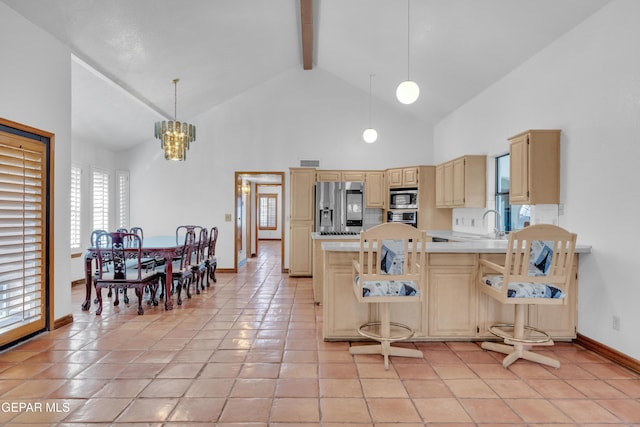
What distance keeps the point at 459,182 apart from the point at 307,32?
3.06 m

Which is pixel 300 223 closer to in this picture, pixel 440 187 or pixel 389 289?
pixel 440 187

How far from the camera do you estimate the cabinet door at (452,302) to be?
10.5 feet

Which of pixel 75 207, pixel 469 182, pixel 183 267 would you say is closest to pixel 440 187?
pixel 469 182

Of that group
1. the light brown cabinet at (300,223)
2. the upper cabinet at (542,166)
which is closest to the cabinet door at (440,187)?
the light brown cabinet at (300,223)

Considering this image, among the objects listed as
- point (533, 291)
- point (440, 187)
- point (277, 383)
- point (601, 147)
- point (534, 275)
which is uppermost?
point (601, 147)

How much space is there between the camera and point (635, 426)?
6.51 feet

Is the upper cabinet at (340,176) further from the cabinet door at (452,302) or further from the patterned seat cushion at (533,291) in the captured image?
the patterned seat cushion at (533,291)

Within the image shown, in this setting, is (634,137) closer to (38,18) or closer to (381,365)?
(381,365)

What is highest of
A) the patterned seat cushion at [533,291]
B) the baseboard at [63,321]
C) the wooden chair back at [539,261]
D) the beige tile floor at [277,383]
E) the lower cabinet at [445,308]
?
the wooden chair back at [539,261]

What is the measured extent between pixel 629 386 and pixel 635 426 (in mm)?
585

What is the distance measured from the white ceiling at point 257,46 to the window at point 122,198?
21.3 inches

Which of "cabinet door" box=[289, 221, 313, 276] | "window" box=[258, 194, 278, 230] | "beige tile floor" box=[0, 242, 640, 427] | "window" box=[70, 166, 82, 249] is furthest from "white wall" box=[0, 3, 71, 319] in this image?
"window" box=[258, 194, 278, 230]

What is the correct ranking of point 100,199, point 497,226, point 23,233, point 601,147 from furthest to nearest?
point 100,199
point 497,226
point 23,233
point 601,147

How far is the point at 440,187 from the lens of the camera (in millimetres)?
5965
